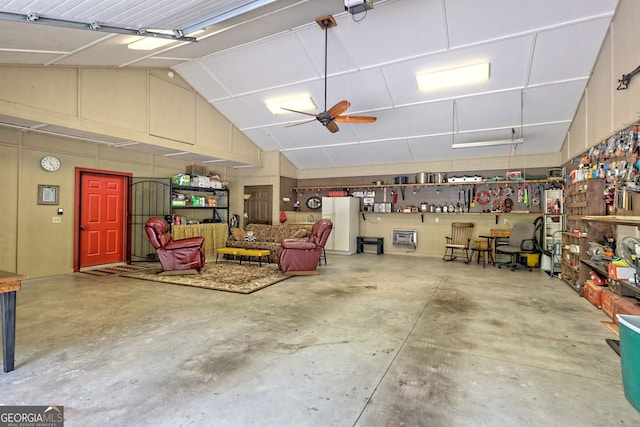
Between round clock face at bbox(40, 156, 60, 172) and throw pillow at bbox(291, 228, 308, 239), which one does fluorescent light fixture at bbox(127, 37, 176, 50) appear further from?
throw pillow at bbox(291, 228, 308, 239)

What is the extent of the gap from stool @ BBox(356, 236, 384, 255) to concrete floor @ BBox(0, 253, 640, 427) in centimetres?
428

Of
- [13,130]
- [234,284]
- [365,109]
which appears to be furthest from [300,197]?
[13,130]

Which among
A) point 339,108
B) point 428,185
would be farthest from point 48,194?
point 428,185

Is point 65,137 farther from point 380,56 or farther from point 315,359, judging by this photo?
point 315,359

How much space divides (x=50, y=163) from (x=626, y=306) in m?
8.72

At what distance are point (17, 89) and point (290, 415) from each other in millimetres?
5867

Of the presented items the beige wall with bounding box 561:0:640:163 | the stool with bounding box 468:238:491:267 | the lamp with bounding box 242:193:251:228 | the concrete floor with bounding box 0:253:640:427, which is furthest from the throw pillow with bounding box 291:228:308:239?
the beige wall with bounding box 561:0:640:163

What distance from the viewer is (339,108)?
4.61 m

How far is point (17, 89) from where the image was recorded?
4.57 metres

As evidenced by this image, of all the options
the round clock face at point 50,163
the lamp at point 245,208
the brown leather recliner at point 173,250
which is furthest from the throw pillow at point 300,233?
the round clock face at point 50,163

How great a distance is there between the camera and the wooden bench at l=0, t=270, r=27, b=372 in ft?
7.54

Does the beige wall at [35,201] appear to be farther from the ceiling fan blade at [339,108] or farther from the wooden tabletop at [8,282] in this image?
the ceiling fan blade at [339,108]

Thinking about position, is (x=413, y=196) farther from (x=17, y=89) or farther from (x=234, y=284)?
(x=17, y=89)

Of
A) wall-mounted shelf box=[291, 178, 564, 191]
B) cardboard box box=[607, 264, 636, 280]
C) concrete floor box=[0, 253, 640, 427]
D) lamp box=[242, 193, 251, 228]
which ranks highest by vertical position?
wall-mounted shelf box=[291, 178, 564, 191]
